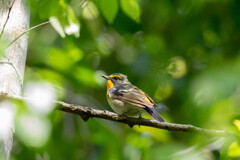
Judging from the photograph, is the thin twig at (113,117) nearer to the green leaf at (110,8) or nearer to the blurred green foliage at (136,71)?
the blurred green foliage at (136,71)

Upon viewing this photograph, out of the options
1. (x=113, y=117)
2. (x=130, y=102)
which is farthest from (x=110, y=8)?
(x=130, y=102)

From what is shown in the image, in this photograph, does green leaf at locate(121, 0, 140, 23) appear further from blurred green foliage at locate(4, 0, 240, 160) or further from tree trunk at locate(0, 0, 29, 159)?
tree trunk at locate(0, 0, 29, 159)

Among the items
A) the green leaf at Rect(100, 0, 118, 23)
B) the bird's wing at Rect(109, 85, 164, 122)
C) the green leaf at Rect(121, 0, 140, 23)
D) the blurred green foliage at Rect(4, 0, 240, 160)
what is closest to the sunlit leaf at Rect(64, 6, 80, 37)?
the blurred green foliage at Rect(4, 0, 240, 160)

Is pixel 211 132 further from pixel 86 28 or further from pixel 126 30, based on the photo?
pixel 86 28

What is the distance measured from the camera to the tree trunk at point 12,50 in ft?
7.82

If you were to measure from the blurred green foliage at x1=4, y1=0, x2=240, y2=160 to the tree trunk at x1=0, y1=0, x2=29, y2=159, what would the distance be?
0.35ft

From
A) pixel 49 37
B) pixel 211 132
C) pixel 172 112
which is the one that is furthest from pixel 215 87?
pixel 172 112

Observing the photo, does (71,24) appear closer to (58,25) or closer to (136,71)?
(58,25)

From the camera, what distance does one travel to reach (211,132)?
2.70 m

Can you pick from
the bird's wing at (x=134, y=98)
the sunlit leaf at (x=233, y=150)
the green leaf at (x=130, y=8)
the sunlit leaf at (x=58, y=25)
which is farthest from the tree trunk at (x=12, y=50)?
the bird's wing at (x=134, y=98)

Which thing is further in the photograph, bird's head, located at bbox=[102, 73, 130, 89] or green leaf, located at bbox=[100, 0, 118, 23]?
bird's head, located at bbox=[102, 73, 130, 89]

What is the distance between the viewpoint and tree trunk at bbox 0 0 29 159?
238cm

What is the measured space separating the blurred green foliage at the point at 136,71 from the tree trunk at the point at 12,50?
0.11 m

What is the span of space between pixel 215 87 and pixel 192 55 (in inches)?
173
